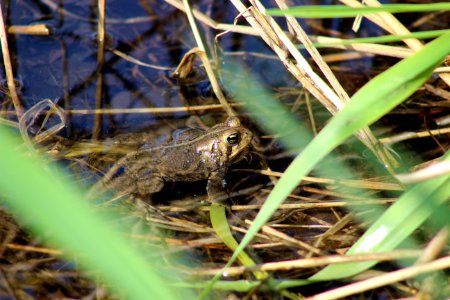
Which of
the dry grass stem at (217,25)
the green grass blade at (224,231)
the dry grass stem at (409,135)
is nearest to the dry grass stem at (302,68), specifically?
the dry grass stem at (409,135)

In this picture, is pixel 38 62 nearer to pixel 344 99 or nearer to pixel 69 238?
pixel 344 99

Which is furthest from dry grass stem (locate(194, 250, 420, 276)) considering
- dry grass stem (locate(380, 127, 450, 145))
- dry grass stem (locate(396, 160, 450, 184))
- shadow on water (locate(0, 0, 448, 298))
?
dry grass stem (locate(380, 127, 450, 145))

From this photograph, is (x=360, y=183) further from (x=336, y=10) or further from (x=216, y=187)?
(x=336, y=10)

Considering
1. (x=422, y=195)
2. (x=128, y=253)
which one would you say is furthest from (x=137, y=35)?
(x=128, y=253)

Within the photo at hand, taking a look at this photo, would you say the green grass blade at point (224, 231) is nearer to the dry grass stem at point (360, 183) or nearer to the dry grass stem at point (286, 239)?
the dry grass stem at point (286, 239)

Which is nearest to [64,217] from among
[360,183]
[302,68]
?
[302,68]

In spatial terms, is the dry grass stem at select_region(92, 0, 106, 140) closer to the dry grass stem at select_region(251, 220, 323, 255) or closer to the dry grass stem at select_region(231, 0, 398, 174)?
the dry grass stem at select_region(231, 0, 398, 174)
